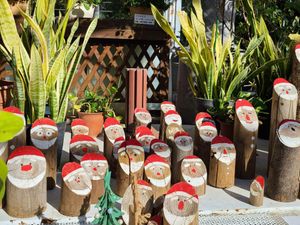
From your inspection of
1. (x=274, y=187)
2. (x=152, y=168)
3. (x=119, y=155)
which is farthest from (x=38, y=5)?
(x=274, y=187)

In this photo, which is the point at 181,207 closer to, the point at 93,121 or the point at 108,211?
the point at 108,211

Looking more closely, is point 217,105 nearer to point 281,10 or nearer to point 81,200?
point 81,200

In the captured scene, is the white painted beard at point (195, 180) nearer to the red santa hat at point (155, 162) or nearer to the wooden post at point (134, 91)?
the red santa hat at point (155, 162)

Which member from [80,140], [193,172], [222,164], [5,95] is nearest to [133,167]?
[193,172]

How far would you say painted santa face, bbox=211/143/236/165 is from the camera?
→ 2209 mm

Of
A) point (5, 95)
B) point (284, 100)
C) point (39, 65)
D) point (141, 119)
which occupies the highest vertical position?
point (39, 65)

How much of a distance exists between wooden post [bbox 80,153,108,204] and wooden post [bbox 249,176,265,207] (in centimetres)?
78

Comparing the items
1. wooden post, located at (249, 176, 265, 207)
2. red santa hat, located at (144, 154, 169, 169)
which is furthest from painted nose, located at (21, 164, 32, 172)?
wooden post, located at (249, 176, 265, 207)

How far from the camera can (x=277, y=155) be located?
6.74 ft

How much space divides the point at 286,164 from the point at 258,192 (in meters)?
0.21

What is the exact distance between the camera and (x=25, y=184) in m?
1.79

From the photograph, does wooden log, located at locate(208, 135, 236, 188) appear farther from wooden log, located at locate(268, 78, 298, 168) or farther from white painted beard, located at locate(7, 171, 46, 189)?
white painted beard, located at locate(7, 171, 46, 189)

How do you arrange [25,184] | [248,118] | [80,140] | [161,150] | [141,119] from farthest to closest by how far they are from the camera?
[141,119] → [248,118] → [80,140] → [161,150] → [25,184]

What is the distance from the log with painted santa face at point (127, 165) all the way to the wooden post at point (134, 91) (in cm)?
125
